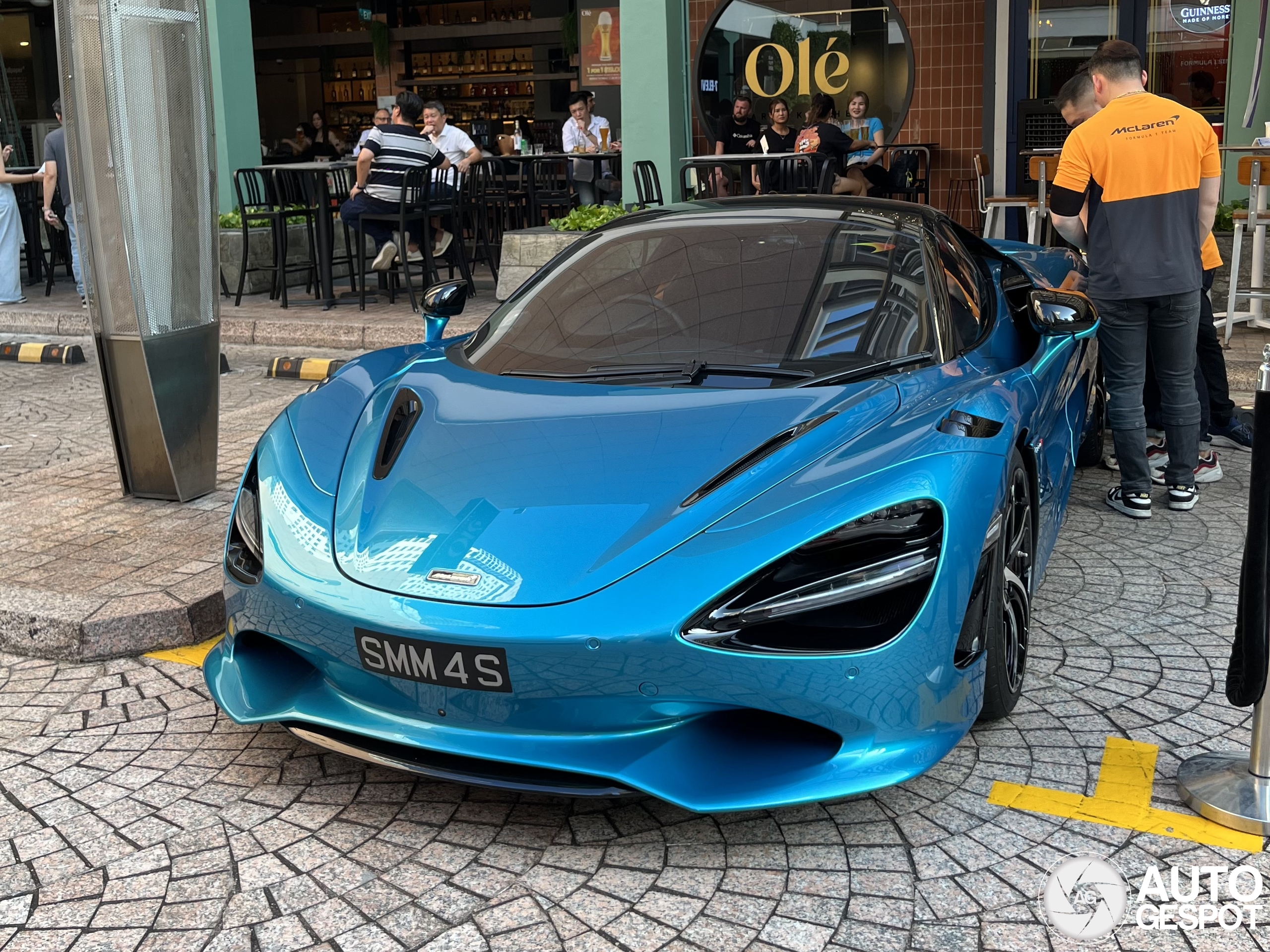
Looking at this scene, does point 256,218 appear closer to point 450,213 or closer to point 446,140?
point 450,213

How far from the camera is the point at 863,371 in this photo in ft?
11.3

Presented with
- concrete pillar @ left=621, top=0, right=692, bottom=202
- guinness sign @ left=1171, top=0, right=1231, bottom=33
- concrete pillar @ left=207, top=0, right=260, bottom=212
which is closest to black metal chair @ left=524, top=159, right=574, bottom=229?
concrete pillar @ left=621, top=0, right=692, bottom=202

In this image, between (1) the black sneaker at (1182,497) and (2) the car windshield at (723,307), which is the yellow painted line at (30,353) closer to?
(2) the car windshield at (723,307)

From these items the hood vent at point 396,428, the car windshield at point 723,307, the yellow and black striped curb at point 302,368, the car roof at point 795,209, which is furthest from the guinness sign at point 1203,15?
the hood vent at point 396,428

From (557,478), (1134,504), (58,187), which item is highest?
(58,187)

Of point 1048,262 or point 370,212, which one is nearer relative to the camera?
point 1048,262

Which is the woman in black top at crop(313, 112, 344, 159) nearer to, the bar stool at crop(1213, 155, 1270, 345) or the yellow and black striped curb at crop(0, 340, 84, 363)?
the yellow and black striped curb at crop(0, 340, 84, 363)

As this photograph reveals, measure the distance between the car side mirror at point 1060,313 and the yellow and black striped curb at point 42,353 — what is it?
27.6 ft

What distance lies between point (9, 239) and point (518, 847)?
11.5m

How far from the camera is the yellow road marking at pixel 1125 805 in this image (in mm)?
2850

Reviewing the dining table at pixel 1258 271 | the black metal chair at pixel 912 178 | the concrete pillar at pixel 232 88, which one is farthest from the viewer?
the black metal chair at pixel 912 178

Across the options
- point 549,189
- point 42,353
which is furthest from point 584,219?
point 42,353

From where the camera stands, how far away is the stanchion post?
2861mm

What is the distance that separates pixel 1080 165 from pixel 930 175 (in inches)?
394
